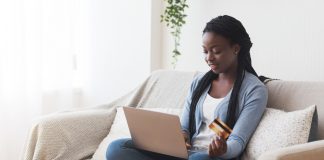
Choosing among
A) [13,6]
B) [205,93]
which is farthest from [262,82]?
[13,6]

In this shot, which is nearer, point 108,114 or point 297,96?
point 297,96

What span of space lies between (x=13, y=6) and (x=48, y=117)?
76 cm

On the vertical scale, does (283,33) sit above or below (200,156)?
above

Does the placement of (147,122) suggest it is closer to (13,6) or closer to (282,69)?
(282,69)

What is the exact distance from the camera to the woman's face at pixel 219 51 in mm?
1743

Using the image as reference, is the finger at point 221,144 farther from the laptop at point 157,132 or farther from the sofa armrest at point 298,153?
the sofa armrest at point 298,153

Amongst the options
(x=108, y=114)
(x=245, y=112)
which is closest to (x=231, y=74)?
(x=245, y=112)

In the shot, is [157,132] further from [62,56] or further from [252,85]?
[62,56]

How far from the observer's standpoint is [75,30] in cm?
286

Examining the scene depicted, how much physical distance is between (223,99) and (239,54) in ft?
0.66

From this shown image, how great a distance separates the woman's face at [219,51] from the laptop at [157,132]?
1.24 feet

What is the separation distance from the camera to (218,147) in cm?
150

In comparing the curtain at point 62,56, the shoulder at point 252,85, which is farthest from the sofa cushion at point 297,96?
the curtain at point 62,56

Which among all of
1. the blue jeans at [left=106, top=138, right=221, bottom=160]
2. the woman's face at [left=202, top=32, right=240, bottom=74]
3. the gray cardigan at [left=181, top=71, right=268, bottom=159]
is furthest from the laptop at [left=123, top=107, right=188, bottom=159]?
the woman's face at [left=202, top=32, right=240, bottom=74]
